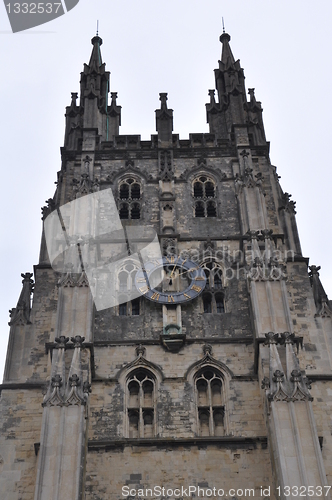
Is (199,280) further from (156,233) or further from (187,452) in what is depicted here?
(187,452)

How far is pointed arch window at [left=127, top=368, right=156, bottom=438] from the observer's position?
27219mm

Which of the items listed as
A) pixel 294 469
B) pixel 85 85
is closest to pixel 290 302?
pixel 294 469

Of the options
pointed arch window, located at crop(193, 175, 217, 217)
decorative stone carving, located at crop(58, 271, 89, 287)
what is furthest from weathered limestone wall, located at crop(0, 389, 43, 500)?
pointed arch window, located at crop(193, 175, 217, 217)

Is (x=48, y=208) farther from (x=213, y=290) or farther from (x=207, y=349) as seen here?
(x=207, y=349)

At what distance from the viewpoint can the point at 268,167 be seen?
126 ft

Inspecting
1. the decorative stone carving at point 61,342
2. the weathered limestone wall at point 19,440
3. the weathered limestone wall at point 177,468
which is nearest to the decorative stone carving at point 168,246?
the decorative stone carving at point 61,342

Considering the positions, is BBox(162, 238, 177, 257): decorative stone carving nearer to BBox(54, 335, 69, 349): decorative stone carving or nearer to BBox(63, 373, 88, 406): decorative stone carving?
BBox(54, 335, 69, 349): decorative stone carving

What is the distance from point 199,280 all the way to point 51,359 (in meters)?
7.29

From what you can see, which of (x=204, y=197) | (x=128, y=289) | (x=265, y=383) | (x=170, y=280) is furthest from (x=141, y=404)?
(x=204, y=197)

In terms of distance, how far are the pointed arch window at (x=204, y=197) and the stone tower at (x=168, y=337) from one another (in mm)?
91

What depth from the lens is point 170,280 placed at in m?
32.2

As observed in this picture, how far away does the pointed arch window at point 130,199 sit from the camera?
119ft

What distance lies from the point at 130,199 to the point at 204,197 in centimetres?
315

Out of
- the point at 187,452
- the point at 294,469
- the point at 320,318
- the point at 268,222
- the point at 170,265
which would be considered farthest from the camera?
the point at 268,222
